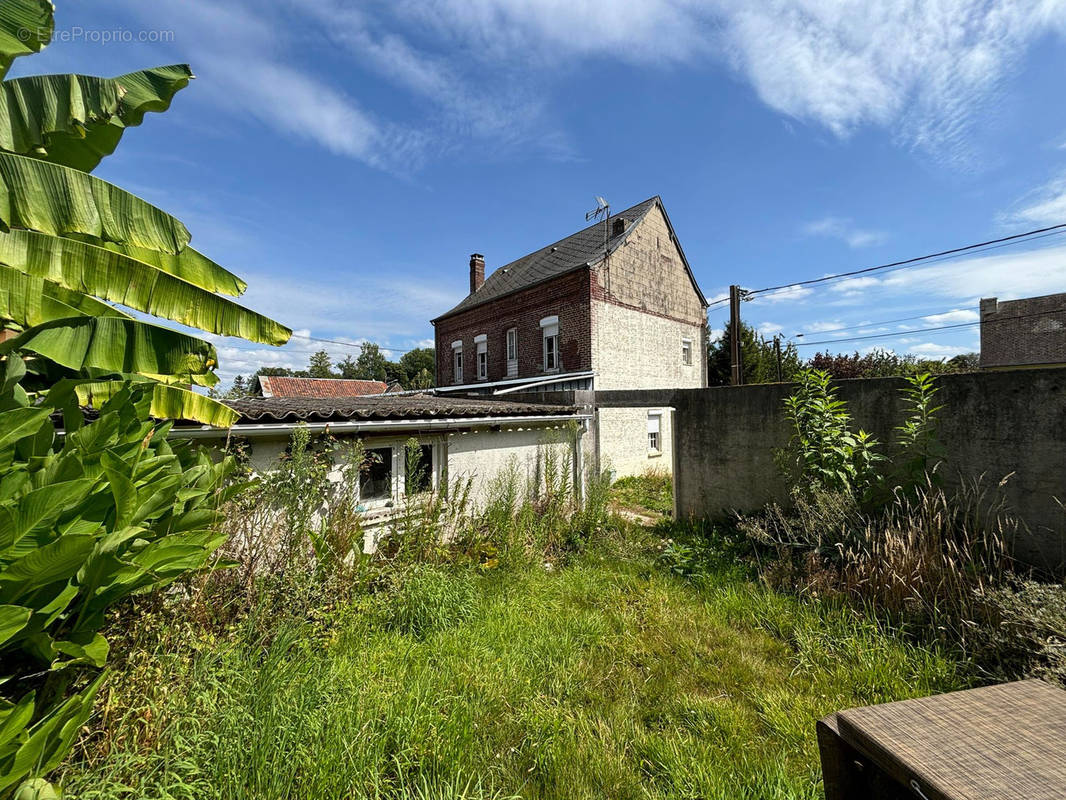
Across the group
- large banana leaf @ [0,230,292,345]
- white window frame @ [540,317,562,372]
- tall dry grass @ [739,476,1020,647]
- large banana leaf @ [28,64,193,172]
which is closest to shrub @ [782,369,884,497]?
tall dry grass @ [739,476,1020,647]

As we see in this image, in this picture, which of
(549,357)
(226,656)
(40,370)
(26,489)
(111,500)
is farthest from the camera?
(549,357)

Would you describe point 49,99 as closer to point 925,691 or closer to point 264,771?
point 264,771

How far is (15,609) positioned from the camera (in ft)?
5.15

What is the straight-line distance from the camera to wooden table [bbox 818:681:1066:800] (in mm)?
1037

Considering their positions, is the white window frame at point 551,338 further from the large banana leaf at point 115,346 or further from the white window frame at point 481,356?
the large banana leaf at point 115,346

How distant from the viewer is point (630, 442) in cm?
1451

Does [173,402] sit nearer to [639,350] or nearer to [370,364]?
[639,350]

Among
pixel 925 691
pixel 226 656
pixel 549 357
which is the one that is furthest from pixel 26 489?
pixel 549 357

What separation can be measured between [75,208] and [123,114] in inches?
37.6

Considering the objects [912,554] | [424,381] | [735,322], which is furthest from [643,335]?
[424,381]

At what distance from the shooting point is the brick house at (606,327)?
1416 centimetres

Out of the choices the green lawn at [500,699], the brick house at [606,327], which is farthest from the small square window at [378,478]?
the brick house at [606,327]

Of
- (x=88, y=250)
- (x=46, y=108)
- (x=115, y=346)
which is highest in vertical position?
(x=46, y=108)

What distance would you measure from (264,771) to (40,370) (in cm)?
341
